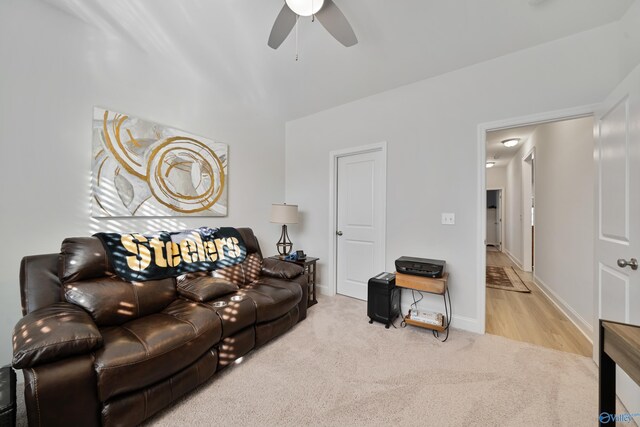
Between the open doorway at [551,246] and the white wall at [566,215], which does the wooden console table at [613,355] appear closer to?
the open doorway at [551,246]

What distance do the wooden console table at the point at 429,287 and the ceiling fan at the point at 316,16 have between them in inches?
84.5

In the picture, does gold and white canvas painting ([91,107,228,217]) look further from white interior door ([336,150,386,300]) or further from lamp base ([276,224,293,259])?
white interior door ([336,150,386,300])

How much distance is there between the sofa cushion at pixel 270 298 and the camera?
6.60 feet

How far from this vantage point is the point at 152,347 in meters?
1.33

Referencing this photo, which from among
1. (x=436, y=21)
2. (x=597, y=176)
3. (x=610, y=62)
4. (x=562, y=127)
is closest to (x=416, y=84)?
(x=436, y=21)

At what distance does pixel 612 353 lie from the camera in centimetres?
89

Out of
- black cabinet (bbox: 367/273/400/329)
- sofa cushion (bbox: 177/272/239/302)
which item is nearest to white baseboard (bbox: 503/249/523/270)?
black cabinet (bbox: 367/273/400/329)

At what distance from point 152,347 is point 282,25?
7.39ft

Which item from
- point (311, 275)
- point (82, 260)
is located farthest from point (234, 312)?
point (311, 275)

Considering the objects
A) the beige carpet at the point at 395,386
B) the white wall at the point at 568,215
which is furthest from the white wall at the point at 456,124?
the white wall at the point at 568,215

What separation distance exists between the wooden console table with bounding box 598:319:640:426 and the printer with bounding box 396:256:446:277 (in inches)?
51.6

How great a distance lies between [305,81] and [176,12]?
4.40 feet

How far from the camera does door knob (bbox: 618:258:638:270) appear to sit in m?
1.32

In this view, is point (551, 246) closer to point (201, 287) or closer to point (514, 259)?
point (514, 259)
